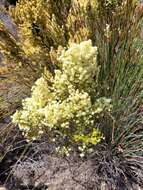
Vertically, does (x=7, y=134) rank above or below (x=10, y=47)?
below

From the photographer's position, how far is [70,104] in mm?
2758

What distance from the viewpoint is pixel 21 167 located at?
3443 mm

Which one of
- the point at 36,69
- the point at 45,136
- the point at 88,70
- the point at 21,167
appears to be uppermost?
the point at 88,70

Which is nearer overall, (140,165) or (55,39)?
(140,165)

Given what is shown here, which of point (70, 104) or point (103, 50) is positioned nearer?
point (70, 104)

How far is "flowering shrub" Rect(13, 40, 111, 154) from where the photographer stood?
2.66 metres

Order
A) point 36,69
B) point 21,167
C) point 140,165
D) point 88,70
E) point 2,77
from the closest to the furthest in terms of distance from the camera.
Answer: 1. point 88,70
2. point 140,165
3. point 21,167
4. point 36,69
5. point 2,77

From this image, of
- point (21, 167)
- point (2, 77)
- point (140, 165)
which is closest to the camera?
point (140, 165)

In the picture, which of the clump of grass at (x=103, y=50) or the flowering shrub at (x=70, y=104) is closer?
the flowering shrub at (x=70, y=104)

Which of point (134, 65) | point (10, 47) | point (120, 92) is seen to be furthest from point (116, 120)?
point (10, 47)

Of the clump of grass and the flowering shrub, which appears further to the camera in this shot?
the clump of grass

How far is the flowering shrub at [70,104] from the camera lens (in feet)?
8.73

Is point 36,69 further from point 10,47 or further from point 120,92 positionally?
point 120,92

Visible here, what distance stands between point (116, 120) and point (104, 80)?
316mm
